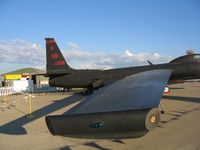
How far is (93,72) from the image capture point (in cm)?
1540

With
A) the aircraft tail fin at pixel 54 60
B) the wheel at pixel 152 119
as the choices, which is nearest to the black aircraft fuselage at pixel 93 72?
the aircraft tail fin at pixel 54 60

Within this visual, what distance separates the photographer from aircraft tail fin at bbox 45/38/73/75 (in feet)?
52.8

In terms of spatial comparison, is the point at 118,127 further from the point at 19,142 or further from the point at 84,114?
the point at 19,142

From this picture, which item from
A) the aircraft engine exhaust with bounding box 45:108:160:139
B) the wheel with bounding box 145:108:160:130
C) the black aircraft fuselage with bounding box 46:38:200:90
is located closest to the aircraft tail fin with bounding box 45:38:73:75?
the black aircraft fuselage with bounding box 46:38:200:90

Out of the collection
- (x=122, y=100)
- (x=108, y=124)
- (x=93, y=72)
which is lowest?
(x=108, y=124)

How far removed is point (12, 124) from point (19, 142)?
8.45 feet

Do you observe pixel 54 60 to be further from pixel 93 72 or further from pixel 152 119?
pixel 152 119

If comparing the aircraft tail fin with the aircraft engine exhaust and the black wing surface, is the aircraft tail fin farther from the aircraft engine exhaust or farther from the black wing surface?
the aircraft engine exhaust

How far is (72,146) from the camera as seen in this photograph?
4.89 meters

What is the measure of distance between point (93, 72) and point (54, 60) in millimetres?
4071

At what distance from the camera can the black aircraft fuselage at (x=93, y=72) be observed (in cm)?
1287

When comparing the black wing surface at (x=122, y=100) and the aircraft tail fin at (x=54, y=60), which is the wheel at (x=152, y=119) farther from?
the aircraft tail fin at (x=54, y=60)

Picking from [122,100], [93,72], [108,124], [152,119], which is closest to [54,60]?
[93,72]

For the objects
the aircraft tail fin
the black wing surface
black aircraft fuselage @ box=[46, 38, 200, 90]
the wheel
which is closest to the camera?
the wheel
